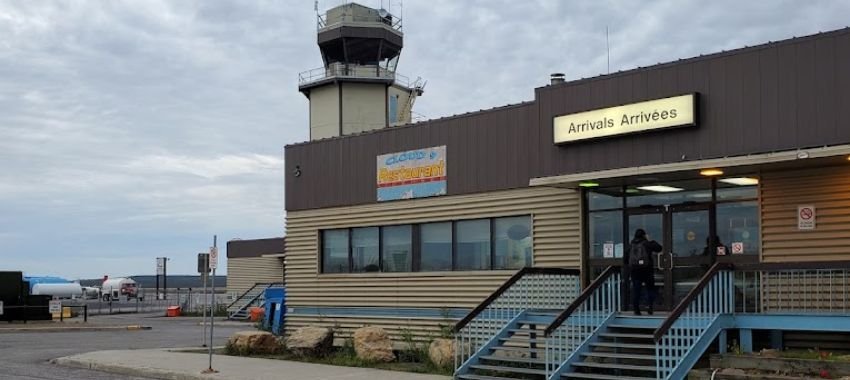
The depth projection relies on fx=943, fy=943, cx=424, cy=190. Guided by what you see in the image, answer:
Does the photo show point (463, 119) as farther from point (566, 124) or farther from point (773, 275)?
point (773, 275)

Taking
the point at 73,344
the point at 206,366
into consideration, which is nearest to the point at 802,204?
the point at 206,366

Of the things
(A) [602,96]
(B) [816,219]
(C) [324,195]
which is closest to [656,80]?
(A) [602,96]

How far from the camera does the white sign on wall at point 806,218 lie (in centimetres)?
1529

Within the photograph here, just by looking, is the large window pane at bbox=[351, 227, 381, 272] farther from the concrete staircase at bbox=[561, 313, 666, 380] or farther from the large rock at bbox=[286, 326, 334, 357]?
the concrete staircase at bbox=[561, 313, 666, 380]

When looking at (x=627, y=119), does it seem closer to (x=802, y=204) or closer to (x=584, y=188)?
(x=584, y=188)

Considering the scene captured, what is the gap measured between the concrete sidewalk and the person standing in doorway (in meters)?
3.72

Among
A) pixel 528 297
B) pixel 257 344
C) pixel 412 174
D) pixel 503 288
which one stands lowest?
pixel 257 344

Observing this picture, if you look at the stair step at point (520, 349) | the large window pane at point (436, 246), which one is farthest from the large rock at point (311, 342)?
the stair step at point (520, 349)

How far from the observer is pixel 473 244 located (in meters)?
20.6

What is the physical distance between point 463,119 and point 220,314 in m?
33.5

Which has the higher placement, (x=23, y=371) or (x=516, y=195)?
(x=516, y=195)

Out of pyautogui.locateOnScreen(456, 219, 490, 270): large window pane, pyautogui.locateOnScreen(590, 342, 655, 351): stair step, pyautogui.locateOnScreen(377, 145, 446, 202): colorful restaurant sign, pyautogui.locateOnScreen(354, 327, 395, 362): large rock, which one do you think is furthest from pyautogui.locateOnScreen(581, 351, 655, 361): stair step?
pyautogui.locateOnScreen(377, 145, 446, 202): colorful restaurant sign

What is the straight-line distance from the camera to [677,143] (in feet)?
54.4

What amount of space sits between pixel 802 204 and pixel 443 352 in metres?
7.09
